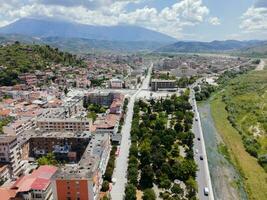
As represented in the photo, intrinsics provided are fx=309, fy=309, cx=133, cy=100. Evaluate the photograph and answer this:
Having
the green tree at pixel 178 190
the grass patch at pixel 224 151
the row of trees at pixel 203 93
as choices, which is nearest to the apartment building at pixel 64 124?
the grass patch at pixel 224 151

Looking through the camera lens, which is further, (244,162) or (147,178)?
(244,162)

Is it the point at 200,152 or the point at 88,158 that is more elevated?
the point at 88,158

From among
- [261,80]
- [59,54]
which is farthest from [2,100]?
[261,80]

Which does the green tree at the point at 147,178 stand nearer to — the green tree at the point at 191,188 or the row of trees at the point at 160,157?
the row of trees at the point at 160,157

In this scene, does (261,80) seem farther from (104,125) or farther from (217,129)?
(104,125)

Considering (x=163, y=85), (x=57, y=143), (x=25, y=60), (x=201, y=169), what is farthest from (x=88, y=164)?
(x=25, y=60)

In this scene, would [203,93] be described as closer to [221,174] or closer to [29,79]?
[29,79]
